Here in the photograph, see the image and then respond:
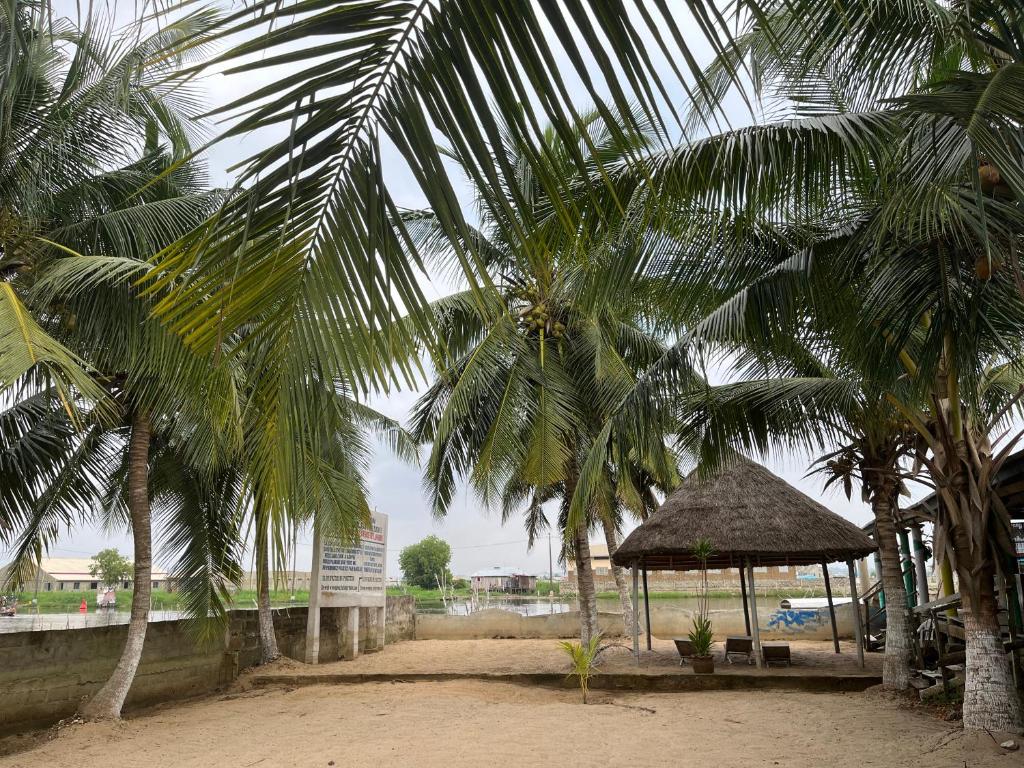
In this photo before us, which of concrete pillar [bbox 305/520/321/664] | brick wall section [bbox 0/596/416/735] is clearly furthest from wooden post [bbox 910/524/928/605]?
brick wall section [bbox 0/596/416/735]

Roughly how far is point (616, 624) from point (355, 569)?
23.2 ft

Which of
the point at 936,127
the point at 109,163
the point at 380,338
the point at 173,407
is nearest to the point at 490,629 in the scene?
the point at 173,407

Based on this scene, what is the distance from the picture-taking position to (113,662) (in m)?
10.3

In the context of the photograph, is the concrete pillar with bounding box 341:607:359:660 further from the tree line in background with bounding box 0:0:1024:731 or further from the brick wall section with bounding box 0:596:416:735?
the tree line in background with bounding box 0:0:1024:731

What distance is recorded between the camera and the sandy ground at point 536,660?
12.6 metres

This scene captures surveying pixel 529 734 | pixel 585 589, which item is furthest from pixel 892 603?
pixel 529 734

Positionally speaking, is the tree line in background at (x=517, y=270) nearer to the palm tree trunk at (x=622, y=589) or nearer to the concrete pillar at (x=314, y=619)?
the concrete pillar at (x=314, y=619)

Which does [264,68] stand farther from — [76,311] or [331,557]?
[331,557]

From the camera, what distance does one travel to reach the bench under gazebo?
41.9ft

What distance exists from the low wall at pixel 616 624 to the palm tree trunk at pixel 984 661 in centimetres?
1122

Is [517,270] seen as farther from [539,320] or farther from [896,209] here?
[539,320]

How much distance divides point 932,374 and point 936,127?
Answer: 2.76 metres

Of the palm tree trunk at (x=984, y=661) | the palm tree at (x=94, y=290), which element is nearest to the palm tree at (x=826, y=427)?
the palm tree trunk at (x=984, y=661)

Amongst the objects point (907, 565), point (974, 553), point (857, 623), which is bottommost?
point (857, 623)
